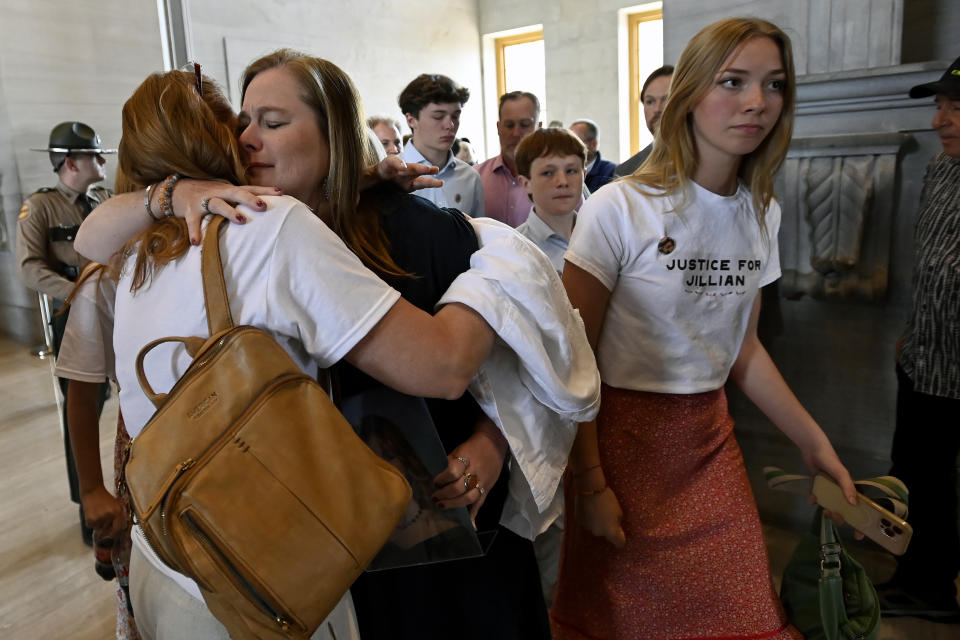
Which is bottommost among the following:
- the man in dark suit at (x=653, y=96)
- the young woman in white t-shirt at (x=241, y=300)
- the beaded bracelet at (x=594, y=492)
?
the beaded bracelet at (x=594, y=492)

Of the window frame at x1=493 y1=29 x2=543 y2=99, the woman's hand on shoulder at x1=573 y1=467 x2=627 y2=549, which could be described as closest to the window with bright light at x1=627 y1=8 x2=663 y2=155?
the window frame at x1=493 y1=29 x2=543 y2=99

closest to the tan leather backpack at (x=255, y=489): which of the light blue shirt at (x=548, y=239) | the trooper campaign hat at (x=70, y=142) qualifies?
the light blue shirt at (x=548, y=239)

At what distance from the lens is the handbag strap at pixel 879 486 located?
1587 mm

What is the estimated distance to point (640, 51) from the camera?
9.47 metres

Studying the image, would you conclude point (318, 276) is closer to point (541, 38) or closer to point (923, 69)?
point (923, 69)

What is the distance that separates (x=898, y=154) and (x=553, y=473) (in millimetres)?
2283

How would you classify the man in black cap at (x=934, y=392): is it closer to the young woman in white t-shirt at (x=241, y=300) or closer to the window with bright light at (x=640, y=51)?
the young woman in white t-shirt at (x=241, y=300)

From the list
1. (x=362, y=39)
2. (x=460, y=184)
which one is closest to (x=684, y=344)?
(x=460, y=184)

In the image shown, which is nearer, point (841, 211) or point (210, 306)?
point (210, 306)

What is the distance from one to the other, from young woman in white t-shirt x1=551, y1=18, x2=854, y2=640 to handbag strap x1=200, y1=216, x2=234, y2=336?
881 millimetres

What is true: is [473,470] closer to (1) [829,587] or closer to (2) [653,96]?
(1) [829,587]

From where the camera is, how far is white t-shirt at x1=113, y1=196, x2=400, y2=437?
0.92 metres

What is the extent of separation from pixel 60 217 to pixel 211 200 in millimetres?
3573

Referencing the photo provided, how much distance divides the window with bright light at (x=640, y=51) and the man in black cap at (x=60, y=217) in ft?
23.0
